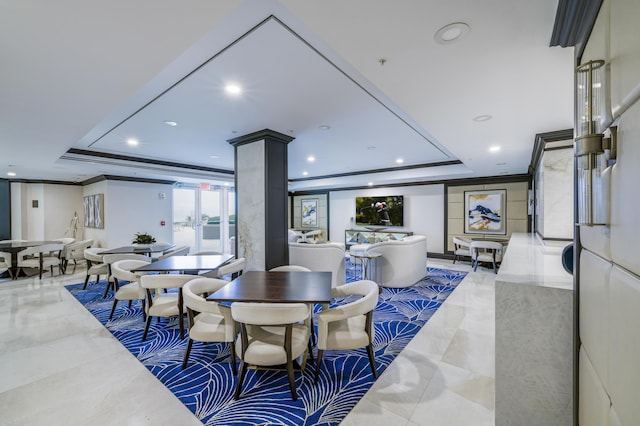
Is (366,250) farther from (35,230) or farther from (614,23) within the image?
(35,230)

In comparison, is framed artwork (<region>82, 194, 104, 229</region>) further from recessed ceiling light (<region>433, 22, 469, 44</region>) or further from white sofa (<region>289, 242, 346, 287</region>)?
recessed ceiling light (<region>433, 22, 469, 44</region>)

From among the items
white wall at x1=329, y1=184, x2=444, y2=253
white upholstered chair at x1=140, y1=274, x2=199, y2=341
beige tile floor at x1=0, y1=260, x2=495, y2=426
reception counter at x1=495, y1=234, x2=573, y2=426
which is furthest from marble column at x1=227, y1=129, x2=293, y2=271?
white wall at x1=329, y1=184, x2=444, y2=253

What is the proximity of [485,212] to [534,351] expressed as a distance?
23.3ft

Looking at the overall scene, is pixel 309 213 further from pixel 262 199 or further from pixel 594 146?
pixel 594 146

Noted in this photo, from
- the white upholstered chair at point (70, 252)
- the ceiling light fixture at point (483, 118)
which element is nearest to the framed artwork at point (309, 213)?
the white upholstered chair at point (70, 252)

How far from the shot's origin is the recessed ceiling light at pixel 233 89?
268cm

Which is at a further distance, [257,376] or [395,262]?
[395,262]

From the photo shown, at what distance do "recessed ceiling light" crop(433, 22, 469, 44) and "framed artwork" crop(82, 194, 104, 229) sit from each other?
8.97 metres

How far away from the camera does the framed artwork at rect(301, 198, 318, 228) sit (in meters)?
11.2

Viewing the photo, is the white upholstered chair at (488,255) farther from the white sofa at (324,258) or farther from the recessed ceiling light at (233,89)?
the recessed ceiling light at (233,89)

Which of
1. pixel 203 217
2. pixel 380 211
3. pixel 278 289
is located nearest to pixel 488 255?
pixel 380 211

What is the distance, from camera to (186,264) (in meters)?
3.87

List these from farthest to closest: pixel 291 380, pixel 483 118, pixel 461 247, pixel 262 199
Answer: pixel 461 247
pixel 262 199
pixel 483 118
pixel 291 380

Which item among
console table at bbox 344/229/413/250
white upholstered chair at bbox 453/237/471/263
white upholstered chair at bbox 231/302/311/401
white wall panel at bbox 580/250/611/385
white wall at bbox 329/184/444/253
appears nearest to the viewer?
white wall panel at bbox 580/250/611/385
